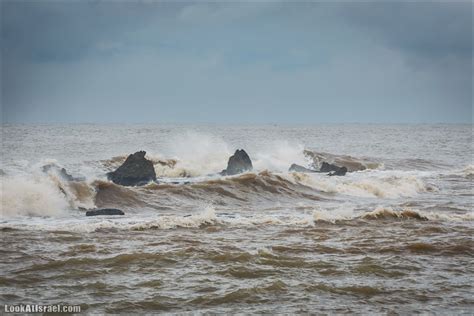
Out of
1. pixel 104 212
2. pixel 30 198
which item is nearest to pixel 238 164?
pixel 104 212

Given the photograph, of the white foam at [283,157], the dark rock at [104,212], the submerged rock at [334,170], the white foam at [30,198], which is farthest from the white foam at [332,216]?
the white foam at [283,157]

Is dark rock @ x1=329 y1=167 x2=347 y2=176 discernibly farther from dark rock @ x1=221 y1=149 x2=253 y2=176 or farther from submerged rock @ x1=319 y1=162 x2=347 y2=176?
dark rock @ x1=221 y1=149 x2=253 y2=176

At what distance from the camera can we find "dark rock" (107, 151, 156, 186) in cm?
2438

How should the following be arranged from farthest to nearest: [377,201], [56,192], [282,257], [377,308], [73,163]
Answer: [73,163], [377,201], [56,192], [282,257], [377,308]

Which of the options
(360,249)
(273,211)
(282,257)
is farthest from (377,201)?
(282,257)

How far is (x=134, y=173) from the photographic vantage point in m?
24.8

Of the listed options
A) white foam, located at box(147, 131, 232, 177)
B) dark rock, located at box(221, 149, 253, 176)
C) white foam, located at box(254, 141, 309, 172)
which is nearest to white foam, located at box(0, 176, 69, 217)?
dark rock, located at box(221, 149, 253, 176)

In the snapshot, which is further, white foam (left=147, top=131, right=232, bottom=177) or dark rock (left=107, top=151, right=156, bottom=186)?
white foam (left=147, top=131, right=232, bottom=177)

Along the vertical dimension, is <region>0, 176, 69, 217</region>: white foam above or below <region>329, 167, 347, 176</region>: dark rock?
above

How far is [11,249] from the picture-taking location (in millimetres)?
11305

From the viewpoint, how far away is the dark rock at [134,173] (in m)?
24.4

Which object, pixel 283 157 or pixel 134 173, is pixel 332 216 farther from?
pixel 283 157

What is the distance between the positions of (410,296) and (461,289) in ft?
3.21

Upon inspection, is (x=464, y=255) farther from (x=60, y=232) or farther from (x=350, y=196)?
(x=350, y=196)
